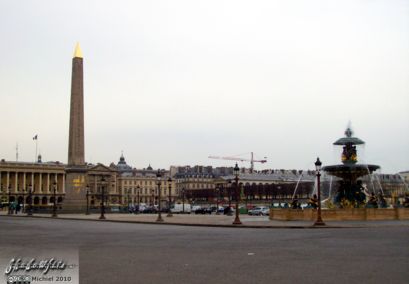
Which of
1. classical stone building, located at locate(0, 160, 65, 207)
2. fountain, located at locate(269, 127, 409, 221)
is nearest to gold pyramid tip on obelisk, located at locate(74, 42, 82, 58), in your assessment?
fountain, located at locate(269, 127, 409, 221)

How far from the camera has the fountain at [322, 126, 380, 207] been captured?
1862 inches

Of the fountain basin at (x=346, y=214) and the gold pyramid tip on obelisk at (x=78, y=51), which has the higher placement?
the gold pyramid tip on obelisk at (x=78, y=51)

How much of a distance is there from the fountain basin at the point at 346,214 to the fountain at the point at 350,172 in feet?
12.0

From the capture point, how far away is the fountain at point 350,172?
47287mm

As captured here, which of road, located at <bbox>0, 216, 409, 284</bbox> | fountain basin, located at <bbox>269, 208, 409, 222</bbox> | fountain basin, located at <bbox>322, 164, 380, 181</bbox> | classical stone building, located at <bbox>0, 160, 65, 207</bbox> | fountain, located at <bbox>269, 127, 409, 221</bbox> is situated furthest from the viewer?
classical stone building, located at <bbox>0, 160, 65, 207</bbox>

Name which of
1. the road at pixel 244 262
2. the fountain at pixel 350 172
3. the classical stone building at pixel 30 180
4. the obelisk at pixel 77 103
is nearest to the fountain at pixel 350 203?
the fountain at pixel 350 172

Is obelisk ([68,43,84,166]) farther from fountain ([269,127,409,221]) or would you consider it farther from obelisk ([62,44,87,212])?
fountain ([269,127,409,221])

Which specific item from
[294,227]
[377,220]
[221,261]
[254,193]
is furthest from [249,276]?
[254,193]

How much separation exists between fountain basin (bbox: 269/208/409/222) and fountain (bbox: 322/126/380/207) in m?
3.66

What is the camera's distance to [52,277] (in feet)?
35.1

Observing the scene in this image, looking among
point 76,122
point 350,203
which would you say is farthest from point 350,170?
point 76,122

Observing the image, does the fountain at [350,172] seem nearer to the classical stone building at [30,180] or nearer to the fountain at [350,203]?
the fountain at [350,203]

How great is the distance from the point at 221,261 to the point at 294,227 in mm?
18369

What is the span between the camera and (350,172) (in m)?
47.8
